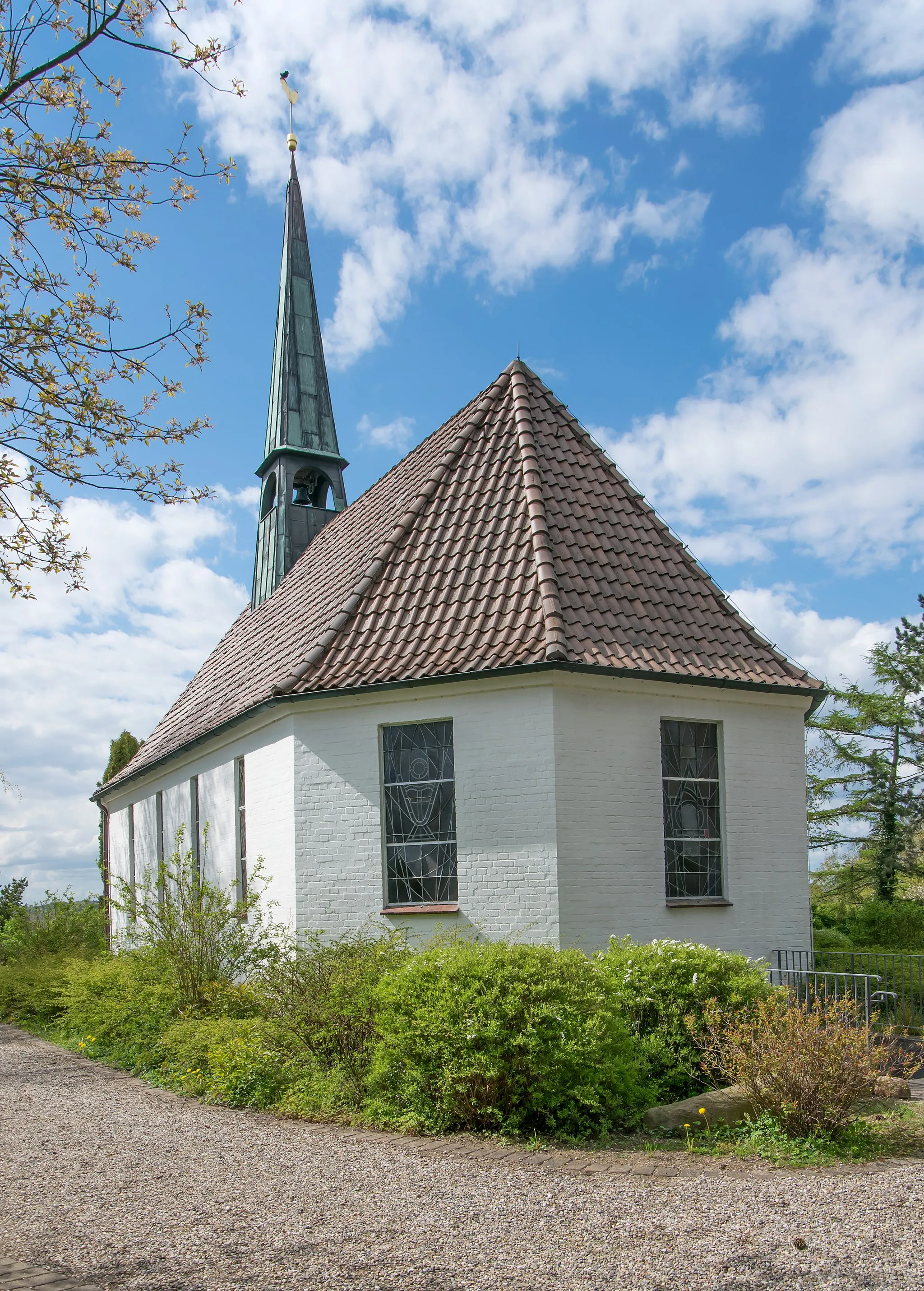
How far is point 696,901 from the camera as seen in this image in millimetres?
11844

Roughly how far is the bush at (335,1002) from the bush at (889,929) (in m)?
13.1

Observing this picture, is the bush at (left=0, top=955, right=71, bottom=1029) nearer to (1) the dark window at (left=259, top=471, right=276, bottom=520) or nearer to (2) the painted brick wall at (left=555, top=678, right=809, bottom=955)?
(2) the painted brick wall at (left=555, top=678, right=809, bottom=955)

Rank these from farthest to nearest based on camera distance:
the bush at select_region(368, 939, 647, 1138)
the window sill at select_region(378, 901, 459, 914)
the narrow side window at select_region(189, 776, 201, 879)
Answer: the narrow side window at select_region(189, 776, 201, 879) < the window sill at select_region(378, 901, 459, 914) < the bush at select_region(368, 939, 647, 1138)

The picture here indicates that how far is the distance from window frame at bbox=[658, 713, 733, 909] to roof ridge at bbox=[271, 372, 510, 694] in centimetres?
423

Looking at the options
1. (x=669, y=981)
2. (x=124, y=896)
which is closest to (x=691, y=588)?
(x=669, y=981)

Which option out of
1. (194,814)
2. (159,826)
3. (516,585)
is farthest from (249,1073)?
(159,826)

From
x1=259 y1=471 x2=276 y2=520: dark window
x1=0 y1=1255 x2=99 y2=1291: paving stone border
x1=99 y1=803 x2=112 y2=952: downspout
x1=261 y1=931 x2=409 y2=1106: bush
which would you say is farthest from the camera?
x1=99 y1=803 x2=112 y2=952: downspout

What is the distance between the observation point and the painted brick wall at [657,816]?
10945 mm

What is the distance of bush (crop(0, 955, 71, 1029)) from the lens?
16547mm

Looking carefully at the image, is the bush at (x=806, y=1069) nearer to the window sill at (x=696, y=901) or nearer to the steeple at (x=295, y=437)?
the window sill at (x=696, y=901)

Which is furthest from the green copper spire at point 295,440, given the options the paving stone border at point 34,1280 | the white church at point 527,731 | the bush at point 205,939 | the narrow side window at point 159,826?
the paving stone border at point 34,1280

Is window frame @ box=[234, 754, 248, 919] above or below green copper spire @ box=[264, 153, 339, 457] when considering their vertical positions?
below

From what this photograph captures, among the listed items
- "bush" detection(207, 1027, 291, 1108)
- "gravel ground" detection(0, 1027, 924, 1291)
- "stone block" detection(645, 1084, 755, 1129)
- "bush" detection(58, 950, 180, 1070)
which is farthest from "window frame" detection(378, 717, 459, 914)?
"stone block" detection(645, 1084, 755, 1129)

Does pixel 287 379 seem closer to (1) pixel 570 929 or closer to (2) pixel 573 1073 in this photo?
(1) pixel 570 929
